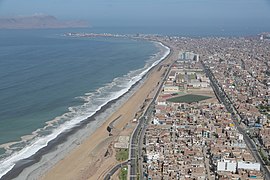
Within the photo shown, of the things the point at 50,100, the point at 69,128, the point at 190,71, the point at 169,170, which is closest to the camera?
the point at 169,170

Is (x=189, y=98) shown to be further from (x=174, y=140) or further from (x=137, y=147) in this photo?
(x=137, y=147)

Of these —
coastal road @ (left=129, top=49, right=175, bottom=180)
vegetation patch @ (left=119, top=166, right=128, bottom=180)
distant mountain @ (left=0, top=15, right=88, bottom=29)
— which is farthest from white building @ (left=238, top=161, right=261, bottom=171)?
distant mountain @ (left=0, top=15, right=88, bottom=29)

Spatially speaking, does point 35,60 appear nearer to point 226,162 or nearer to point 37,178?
point 37,178

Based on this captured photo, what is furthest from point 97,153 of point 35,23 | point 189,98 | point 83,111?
point 35,23

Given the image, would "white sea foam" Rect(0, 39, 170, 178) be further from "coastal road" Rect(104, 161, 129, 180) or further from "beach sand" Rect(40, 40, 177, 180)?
"coastal road" Rect(104, 161, 129, 180)

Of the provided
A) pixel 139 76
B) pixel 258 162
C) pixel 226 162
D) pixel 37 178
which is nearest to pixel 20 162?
pixel 37 178

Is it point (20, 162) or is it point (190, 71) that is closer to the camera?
point (20, 162)
